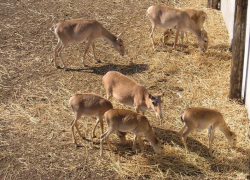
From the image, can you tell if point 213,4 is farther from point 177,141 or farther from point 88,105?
point 88,105

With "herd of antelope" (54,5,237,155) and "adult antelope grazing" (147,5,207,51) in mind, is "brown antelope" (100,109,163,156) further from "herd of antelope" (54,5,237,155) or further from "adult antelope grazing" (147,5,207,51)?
"adult antelope grazing" (147,5,207,51)

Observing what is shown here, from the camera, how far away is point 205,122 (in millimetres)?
7262

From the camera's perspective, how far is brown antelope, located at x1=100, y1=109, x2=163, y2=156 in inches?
279

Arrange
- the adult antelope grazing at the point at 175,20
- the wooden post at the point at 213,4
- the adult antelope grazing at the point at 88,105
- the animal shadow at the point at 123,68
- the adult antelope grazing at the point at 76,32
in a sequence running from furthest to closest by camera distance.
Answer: the wooden post at the point at 213,4 < the adult antelope grazing at the point at 175,20 < the animal shadow at the point at 123,68 < the adult antelope grazing at the point at 76,32 < the adult antelope grazing at the point at 88,105

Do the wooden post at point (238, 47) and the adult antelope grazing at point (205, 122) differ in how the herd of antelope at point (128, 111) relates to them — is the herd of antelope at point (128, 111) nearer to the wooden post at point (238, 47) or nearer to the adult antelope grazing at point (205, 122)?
the adult antelope grazing at point (205, 122)

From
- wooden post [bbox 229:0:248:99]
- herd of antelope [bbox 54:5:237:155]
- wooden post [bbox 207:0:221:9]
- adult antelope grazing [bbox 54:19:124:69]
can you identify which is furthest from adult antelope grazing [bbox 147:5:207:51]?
wooden post [bbox 207:0:221:9]

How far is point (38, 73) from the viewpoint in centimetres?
1025

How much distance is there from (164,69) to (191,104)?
1.74 metres

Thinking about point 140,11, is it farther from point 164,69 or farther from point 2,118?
point 2,118

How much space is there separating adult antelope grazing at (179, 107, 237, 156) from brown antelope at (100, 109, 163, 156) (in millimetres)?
543

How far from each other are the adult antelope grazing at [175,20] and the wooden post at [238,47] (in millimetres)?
2478

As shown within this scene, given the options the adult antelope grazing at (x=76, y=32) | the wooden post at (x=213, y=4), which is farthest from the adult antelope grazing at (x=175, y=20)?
the wooden post at (x=213, y=4)

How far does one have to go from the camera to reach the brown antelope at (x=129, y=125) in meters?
7.09

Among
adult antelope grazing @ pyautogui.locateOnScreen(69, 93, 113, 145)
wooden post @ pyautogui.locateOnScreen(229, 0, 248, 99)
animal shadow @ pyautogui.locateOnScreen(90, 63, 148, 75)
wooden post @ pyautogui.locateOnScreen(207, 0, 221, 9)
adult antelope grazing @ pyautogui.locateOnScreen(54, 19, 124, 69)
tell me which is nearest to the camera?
adult antelope grazing @ pyautogui.locateOnScreen(69, 93, 113, 145)
